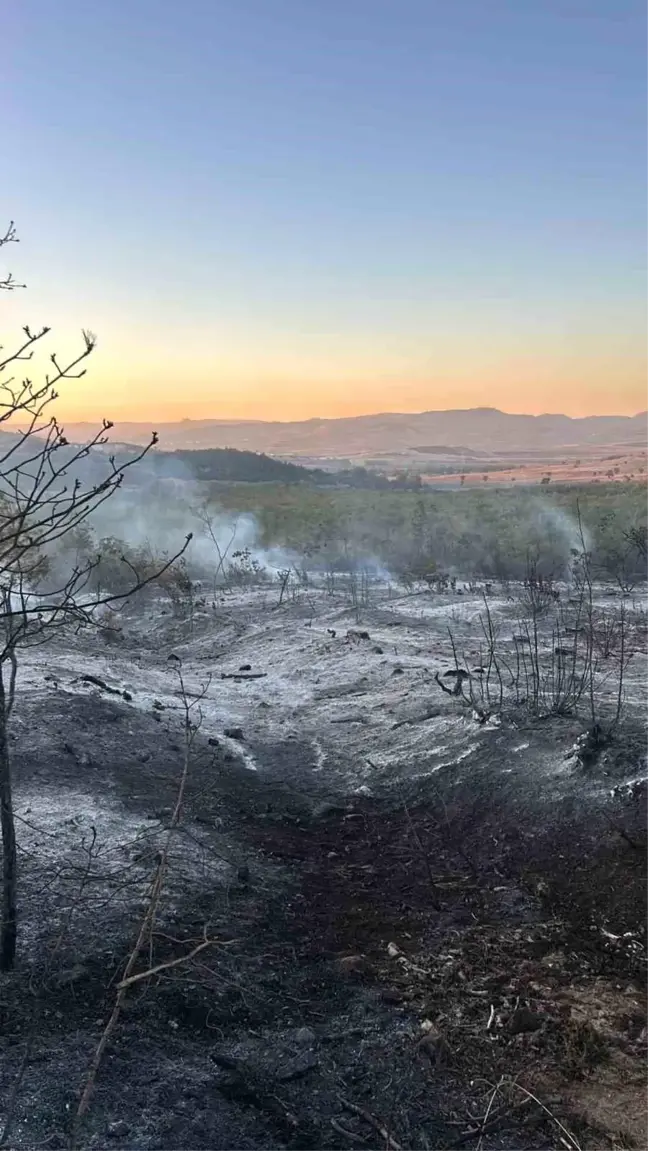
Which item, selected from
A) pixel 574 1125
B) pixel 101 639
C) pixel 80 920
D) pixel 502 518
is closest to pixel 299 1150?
pixel 574 1125

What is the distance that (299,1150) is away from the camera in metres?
2.66

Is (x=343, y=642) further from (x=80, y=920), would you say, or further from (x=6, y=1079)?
(x=6, y=1079)

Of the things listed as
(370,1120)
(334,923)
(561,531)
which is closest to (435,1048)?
(370,1120)

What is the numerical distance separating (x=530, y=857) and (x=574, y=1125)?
2127 mm

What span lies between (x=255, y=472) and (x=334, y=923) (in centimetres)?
4062

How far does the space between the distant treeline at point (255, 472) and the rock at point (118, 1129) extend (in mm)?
38038

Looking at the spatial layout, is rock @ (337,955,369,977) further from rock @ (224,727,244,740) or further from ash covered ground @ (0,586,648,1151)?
rock @ (224,727,244,740)

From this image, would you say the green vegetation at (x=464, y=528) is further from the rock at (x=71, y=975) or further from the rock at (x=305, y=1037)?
the rock at (x=71, y=975)

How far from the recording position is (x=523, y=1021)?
11.0 ft

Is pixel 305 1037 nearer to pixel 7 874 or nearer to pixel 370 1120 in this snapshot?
pixel 370 1120

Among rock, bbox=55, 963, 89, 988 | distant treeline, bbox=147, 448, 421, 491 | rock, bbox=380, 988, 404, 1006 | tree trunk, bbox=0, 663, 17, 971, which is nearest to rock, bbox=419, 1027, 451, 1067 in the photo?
rock, bbox=380, 988, 404, 1006

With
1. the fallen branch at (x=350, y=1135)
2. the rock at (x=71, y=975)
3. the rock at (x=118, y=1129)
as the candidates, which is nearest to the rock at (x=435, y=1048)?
the fallen branch at (x=350, y=1135)

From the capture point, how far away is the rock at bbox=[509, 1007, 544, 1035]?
3334mm

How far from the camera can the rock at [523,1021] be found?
333 cm
